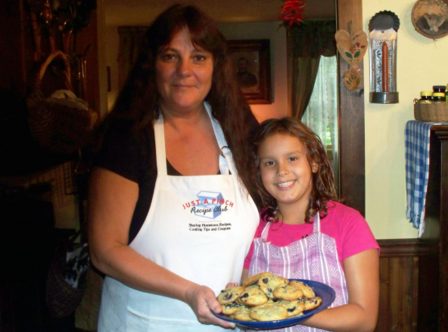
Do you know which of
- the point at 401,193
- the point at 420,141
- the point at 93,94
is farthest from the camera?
the point at 93,94

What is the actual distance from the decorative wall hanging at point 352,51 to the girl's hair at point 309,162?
671mm

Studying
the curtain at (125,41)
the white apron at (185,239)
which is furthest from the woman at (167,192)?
the curtain at (125,41)

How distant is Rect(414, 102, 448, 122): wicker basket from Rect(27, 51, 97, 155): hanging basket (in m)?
1.36

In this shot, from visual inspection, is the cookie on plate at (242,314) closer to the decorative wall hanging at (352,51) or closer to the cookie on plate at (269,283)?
the cookie on plate at (269,283)

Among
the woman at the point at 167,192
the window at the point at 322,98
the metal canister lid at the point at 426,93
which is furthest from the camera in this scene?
the window at the point at 322,98

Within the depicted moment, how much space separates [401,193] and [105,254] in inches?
47.6

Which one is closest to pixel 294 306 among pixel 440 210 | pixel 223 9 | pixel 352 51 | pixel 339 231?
pixel 339 231

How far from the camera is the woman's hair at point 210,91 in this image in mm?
1186

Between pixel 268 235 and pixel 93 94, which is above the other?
pixel 93 94

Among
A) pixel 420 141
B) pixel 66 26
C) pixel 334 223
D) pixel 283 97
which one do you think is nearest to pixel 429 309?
pixel 420 141

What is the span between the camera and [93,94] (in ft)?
11.5

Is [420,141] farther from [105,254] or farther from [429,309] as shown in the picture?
[105,254]

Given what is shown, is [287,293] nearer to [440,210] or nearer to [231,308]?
[231,308]

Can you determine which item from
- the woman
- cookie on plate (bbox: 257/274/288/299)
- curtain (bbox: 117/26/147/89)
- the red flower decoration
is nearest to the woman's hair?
the woman
